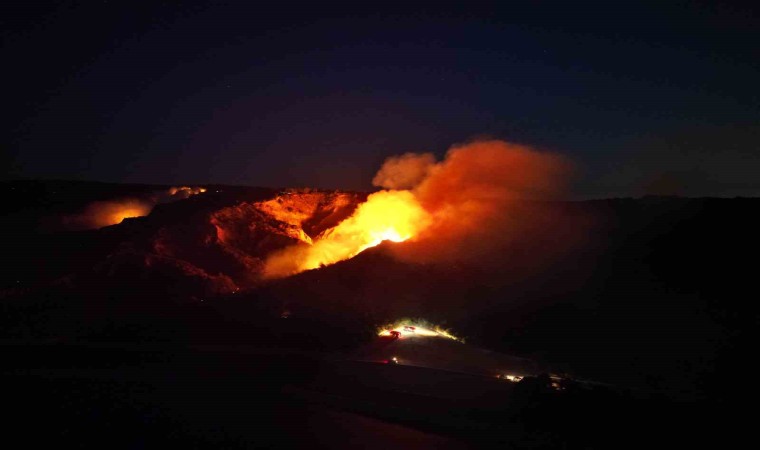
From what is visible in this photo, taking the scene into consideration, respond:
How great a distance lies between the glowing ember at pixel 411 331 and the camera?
15.6 m

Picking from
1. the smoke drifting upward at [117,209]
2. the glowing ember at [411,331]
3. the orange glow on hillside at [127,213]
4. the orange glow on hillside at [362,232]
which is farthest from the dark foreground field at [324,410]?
the orange glow on hillside at [127,213]

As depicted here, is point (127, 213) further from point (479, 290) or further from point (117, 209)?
point (479, 290)

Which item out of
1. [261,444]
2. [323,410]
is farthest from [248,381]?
[261,444]

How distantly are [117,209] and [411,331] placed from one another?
26.8 m

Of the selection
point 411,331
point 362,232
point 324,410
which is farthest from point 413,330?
point 362,232

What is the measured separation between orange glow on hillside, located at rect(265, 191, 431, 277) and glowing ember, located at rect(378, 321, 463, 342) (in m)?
8.17

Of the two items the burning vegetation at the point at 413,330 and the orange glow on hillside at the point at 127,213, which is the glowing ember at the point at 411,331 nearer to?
the burning vegetation at the point at 413,330

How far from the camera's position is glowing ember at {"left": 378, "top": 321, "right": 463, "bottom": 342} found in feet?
51.3

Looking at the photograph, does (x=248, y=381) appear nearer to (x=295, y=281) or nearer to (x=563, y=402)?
(x=563, y=402)

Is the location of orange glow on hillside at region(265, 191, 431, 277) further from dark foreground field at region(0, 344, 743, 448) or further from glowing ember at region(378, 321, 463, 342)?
dark foreground field at region(0, 344, 743, 448)

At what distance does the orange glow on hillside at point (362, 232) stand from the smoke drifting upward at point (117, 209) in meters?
12.1

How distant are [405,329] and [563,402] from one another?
23.1 feet

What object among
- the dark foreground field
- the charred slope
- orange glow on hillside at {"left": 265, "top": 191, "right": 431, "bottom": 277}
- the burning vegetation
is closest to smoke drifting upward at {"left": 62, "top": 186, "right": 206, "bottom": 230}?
the charred slope

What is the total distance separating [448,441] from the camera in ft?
28.3
